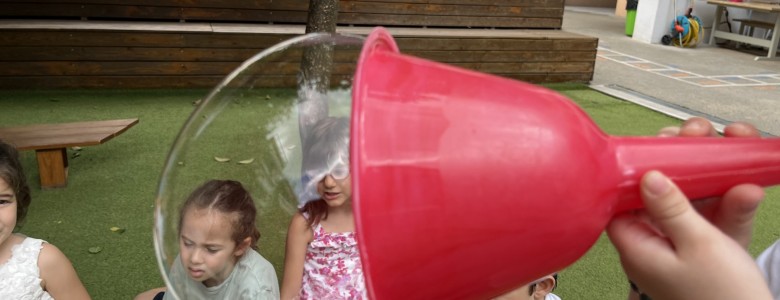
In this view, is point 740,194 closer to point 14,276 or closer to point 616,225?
point 616,225

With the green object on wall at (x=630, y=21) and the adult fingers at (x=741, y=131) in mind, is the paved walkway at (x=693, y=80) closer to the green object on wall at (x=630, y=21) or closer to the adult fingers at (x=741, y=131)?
the green object on wall at (x=630, y=21)

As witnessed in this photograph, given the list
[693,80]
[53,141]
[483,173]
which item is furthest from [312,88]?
[693,80]

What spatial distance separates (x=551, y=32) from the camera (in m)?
7.56

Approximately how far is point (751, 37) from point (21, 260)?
38.0 feet

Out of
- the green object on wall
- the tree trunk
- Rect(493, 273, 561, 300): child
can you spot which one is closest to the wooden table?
the green object on wall

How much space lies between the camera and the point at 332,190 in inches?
50.8

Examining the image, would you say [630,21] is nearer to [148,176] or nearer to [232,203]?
[148,176]

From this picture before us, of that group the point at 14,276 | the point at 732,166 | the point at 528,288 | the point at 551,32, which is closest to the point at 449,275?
the point at 732,166

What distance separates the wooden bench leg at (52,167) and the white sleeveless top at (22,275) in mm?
1552

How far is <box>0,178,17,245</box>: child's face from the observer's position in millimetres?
2016

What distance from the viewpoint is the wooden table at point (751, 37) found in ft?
32.7

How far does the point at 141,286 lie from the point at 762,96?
7.26 m

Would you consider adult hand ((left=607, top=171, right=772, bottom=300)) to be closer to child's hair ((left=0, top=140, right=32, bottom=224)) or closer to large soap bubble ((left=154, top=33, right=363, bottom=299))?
large soap bubble ((left=154, top=33, right=363, bottom=299))

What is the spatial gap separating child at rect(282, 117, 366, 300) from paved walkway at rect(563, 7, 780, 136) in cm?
534
